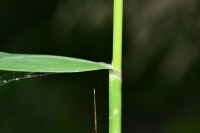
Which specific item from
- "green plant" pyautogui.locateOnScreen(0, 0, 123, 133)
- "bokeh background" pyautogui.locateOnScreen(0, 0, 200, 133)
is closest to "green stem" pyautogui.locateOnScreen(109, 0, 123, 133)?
"green plant" pyautogui.locateOnScreen(0, 0, 123, 133)

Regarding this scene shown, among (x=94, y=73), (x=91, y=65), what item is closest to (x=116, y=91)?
(x=91, y=65)

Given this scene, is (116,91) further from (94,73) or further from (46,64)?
(94,73)

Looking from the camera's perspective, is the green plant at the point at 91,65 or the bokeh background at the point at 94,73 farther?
the bokeh background at the point at 94,73

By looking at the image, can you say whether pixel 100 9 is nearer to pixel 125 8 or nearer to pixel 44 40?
pixel 125 8

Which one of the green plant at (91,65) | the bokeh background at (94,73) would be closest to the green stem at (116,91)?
the green plant at (91,65)

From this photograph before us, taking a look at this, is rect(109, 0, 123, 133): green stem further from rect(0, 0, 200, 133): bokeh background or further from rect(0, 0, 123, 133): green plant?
rect(0, 0, 200, 133): bokeh background

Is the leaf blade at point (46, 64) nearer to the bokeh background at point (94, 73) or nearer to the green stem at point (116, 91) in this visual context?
the green stem at point (116, 91)
